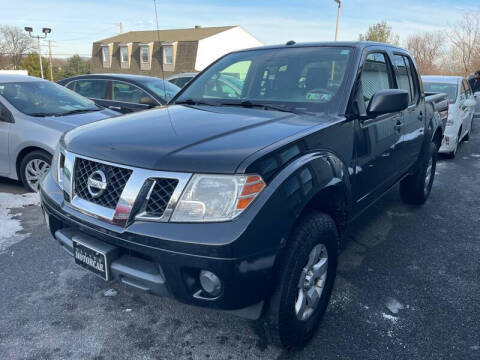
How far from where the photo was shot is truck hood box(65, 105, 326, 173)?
6.15ft

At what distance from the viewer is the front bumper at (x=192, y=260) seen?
5.74 ft

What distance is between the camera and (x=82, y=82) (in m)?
7.48

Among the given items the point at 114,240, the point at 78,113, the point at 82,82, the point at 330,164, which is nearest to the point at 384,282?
the point at 330,164

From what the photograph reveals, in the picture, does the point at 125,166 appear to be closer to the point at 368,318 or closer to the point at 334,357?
the point at 334,357

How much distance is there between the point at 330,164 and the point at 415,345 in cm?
117

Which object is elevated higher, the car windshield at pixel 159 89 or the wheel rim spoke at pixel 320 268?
the car windshield at pixel 159 89

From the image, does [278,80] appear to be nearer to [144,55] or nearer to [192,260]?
[192,260]

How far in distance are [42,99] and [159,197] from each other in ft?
14.1

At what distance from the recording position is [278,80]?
3.13 metres

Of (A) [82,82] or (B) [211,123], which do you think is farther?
(A) [82,82]

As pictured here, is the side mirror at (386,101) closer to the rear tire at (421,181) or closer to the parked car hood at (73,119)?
the rear tire at (421,181)

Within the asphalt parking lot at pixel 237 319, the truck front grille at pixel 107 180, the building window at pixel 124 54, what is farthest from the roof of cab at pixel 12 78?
the building window at pixel 124 54

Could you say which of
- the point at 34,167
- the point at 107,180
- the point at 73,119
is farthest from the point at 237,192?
the point at 34,167

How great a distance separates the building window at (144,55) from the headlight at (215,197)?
35.7 m
